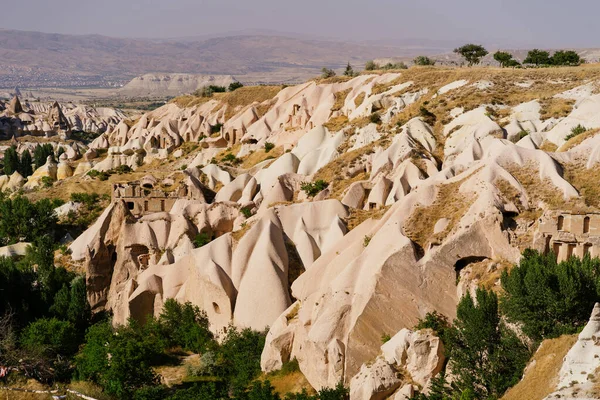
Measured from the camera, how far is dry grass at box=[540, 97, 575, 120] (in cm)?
3428

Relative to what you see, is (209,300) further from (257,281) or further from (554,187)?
(554,187)

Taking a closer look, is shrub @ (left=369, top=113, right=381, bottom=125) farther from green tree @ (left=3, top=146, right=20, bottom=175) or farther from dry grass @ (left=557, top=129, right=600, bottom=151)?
green tree @ (left=3, top=146, right=20, bottom=175)

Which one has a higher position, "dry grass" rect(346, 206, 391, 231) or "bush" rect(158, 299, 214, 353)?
"dry grass" rect(346, 206, 391, 231)

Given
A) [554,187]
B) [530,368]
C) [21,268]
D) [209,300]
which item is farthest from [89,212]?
[530,368]

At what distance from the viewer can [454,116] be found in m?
37.8

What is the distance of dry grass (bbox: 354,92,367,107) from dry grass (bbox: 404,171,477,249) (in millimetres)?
29789

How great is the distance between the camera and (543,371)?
47.2ft

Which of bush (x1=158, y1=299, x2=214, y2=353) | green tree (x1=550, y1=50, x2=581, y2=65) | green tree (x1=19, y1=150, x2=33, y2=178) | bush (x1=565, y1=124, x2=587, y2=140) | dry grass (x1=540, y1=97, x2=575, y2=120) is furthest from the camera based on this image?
green tree (x1=19, y1=150, x2=33, y2=178)

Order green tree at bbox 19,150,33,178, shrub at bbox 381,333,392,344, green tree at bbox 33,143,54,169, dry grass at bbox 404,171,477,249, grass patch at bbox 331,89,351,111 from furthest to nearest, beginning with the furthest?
1. green tree at bbox 33,143,54,169
2. green tree at bbox 19,150,33,178
3. grass patch at bbox 331,89,351,111
4. dry grass at bbox 404,171,477,249
5. shrub at bbox 381,333,392,344

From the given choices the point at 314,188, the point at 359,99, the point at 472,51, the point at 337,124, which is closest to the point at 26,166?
the point at 359,99

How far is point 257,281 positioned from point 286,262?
161 centimetres

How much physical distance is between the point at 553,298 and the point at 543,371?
7.34ft

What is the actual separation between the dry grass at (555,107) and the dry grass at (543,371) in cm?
2164

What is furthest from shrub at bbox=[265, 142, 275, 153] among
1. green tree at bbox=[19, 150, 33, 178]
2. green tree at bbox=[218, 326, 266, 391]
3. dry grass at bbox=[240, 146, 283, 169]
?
green tree at bbox=[19, 150, 33, 178]
